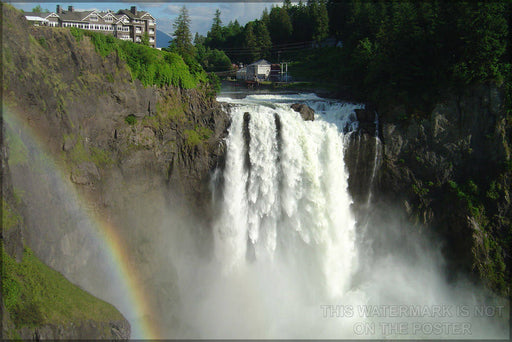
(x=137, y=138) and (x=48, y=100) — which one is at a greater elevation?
(x=48, y=100)

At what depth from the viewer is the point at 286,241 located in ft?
78.9

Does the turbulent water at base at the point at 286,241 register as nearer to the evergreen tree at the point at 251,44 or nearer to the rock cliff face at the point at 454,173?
the rock cliff face at the point at 454,173

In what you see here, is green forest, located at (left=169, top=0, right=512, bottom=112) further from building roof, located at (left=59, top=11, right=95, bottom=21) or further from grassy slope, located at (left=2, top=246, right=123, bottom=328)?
grassy slope, located at (left=2, top=246, right=123, bottom=328)

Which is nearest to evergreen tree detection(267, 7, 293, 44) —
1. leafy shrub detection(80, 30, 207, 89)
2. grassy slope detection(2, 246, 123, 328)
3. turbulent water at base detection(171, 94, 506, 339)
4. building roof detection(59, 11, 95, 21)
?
building roof detection(59, 11, 95, 21)

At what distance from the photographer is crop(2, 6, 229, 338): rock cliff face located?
54.8ft

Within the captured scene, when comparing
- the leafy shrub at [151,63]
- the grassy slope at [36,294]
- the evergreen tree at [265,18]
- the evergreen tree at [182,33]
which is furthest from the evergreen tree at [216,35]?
the grassy slope at [36,294]

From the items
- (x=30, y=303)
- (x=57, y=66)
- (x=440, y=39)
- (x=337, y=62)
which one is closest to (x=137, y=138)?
(x=57, y=66)

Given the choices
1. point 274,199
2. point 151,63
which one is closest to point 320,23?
point 151,63

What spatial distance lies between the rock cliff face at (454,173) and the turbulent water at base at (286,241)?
1927 mm

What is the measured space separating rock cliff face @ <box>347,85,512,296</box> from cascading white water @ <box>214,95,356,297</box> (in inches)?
125

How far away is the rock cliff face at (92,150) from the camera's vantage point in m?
16.7

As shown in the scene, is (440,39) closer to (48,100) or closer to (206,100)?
(206,100)

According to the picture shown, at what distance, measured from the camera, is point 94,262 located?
19.6 meters

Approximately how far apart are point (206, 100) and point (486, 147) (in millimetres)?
17015
